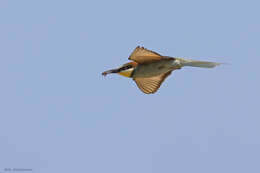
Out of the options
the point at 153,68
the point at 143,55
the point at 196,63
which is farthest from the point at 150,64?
the point at 196,63

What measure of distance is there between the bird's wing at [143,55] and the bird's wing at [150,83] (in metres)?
1.53

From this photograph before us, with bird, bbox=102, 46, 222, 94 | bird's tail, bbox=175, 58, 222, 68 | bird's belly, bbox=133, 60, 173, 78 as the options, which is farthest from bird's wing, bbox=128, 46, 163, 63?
bird's tail, bbox=175, 58, 222, 68

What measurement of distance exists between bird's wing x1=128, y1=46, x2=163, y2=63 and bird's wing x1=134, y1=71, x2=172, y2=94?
1528 millimetres

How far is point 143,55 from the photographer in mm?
13641

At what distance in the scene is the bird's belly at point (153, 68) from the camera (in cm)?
1412

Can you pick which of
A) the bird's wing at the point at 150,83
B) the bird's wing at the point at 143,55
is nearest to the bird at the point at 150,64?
the bird's wing at the point at 143,55

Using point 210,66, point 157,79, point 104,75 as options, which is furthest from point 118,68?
point 210,66

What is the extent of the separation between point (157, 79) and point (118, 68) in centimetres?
153

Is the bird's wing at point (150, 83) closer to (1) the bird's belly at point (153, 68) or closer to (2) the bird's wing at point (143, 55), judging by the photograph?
(1) the bird's belly at point (153, 68)

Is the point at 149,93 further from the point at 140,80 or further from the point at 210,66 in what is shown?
the point at 210,66

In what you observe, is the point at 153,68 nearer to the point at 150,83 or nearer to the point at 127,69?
the point at 127,69

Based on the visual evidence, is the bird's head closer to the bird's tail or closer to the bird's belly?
the bird's belly

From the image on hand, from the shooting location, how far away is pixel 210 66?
1370 cm

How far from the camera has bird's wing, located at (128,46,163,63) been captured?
13180 mm
